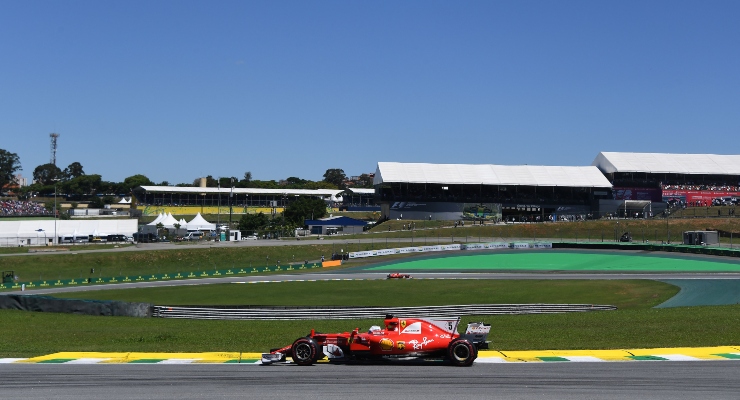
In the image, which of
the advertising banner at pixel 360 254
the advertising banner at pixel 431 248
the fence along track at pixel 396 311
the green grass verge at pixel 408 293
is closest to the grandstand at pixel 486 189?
the advertising banner at pixel 431 248

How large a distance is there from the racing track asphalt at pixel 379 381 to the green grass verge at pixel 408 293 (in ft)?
67.0

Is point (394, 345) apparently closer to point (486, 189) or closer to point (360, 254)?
point (360, 254)

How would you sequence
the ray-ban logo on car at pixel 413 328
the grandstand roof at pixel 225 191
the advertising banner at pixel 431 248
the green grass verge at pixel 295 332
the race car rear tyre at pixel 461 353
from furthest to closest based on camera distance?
1. the grandstand roof at pixel 225 191
2. the advertising banner at pixel 431 248
3. the green grass verge at pixel 295 332
4. the ray-ban logo on car at pixel 413 328
5. the race car rear tyre at pixel 461 353

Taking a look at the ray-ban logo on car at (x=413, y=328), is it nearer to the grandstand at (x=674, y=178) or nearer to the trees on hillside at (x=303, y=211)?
the trees on hillside at (x=303, y=211)

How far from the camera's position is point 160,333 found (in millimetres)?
27984

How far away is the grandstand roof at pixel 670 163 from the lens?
371 ft

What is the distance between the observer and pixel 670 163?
114625mm

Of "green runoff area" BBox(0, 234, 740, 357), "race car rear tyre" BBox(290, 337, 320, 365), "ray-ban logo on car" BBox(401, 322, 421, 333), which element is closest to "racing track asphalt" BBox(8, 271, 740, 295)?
"green runoff area" BBox(0, 234, 740, 357)

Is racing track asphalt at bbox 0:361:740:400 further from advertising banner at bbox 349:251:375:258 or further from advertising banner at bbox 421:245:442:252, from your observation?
advertising banner at bbox 421:245:442:252

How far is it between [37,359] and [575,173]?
106 meters

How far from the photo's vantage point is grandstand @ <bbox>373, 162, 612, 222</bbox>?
11069 cm

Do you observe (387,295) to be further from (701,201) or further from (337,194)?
(337,194)

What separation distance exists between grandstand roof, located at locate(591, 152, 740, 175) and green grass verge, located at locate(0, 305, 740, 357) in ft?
291

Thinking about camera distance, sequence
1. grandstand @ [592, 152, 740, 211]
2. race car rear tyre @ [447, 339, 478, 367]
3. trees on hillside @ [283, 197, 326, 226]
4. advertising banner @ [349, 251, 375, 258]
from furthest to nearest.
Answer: trees on hillside @ [283, 197, 326, 226]
grandstand @ [592, 152, 740, 211]
advertising banner @ [349, 251, 375, 258]
race car rear tyre @ [447, 339, 478, 367]
